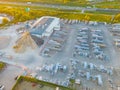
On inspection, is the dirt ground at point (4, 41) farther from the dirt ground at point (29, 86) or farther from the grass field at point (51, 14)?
the dirt ground at point (29, 86)

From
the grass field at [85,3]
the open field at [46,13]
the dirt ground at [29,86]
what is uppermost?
the grass field at [85,3]

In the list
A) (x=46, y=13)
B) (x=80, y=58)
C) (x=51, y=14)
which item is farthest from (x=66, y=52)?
(x=46, y=13)

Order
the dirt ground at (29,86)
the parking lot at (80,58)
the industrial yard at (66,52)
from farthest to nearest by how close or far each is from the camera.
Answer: the industrial yard at (66,52), the parking lot at (80,58), the dirt ground at (29,86)

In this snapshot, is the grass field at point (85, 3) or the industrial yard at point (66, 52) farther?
the grass field at point (85, 3)

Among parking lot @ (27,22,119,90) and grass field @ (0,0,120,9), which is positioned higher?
grass field @ (0,0,120,9)

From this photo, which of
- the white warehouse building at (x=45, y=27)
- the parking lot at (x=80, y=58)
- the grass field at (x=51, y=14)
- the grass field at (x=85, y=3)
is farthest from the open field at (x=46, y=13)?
the white warehouse building at (x=45, y=27)

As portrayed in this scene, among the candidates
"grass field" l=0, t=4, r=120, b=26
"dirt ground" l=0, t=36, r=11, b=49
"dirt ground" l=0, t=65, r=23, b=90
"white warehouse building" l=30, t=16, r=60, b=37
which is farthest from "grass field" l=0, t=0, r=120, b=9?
"dirt ground" l=0, t=65, r=23, b=90

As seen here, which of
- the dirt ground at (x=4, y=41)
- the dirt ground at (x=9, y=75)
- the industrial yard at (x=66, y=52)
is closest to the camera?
the dirt ground at (x=9, y=75)

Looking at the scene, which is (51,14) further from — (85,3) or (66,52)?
(66,52)

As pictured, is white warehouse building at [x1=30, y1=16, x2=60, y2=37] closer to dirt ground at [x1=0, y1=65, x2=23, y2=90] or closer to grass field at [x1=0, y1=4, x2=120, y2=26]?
grass field at [x1=0, y1=4, x2=120, y2=26]
